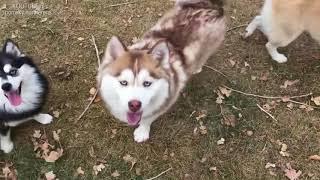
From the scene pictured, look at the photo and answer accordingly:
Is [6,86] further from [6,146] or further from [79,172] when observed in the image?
[79,172]

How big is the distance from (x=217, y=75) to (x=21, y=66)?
203 cm

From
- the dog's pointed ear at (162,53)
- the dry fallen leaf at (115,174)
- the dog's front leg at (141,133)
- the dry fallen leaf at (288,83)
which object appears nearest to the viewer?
the dog's pointed ear at (162,53)

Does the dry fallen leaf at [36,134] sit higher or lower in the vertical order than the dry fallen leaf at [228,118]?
higher

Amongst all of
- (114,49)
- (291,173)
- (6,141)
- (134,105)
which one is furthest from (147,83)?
(291,173)

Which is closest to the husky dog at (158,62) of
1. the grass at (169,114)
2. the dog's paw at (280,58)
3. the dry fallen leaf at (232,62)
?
the grass at (169,114)

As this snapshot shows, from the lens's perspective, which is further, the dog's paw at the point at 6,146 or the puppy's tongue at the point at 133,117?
the dog's paw at the point at 6,146

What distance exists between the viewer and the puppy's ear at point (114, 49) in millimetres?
3054

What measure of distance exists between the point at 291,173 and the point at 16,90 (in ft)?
8.13

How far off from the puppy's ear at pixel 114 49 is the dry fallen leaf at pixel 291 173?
6.08 ft

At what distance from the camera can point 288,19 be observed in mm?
3754

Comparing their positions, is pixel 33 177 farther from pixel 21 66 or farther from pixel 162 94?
pixel 162 94

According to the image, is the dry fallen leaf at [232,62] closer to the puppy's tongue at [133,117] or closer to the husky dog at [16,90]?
the puppy's tongue at [133,117]

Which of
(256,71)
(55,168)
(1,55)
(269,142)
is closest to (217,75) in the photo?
(256,71)

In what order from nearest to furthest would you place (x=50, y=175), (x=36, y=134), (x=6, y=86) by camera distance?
(x=6, y=86)
(x=50, y=175)
(x=36, y=134)
